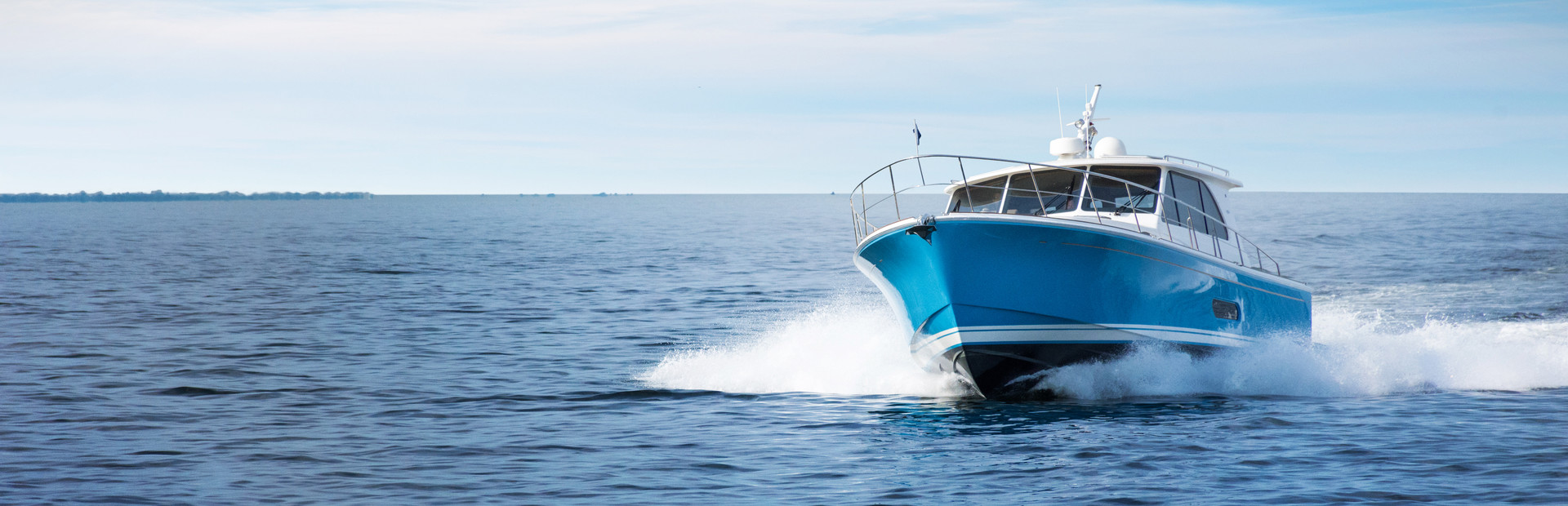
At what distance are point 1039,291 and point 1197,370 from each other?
2459 mm

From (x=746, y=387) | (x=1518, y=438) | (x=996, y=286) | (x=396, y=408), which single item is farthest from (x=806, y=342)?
(x=1518, y=438)

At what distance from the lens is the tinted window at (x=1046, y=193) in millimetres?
12531

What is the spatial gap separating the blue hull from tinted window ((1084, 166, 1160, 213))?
3.77 feet

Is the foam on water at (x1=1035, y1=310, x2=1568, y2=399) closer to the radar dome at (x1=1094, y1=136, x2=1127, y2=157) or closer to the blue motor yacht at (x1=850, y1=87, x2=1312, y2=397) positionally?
the blue motor yacht at (x1=850, y1=87, x2=1312, y2=397)

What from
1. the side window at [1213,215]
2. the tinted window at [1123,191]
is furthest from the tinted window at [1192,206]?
the tinted window at [1123,191]

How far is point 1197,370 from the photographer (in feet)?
39.1

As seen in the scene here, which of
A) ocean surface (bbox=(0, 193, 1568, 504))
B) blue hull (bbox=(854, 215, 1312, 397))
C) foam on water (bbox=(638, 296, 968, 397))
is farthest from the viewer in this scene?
foam on water (bbox=(638, 296, 968, 397))

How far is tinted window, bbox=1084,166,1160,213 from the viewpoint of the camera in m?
12.4

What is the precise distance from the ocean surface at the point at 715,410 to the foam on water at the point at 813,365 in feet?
0.21

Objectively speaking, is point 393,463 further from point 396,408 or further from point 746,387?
point 746,387

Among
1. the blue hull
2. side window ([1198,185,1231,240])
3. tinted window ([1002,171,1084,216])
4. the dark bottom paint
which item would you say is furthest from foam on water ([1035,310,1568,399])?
tinted window ([1002,171,1084,216])

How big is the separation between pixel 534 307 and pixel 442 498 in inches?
571

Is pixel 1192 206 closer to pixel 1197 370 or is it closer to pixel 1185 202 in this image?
pixel 1185 202

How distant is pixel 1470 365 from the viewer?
12883 millimetres
